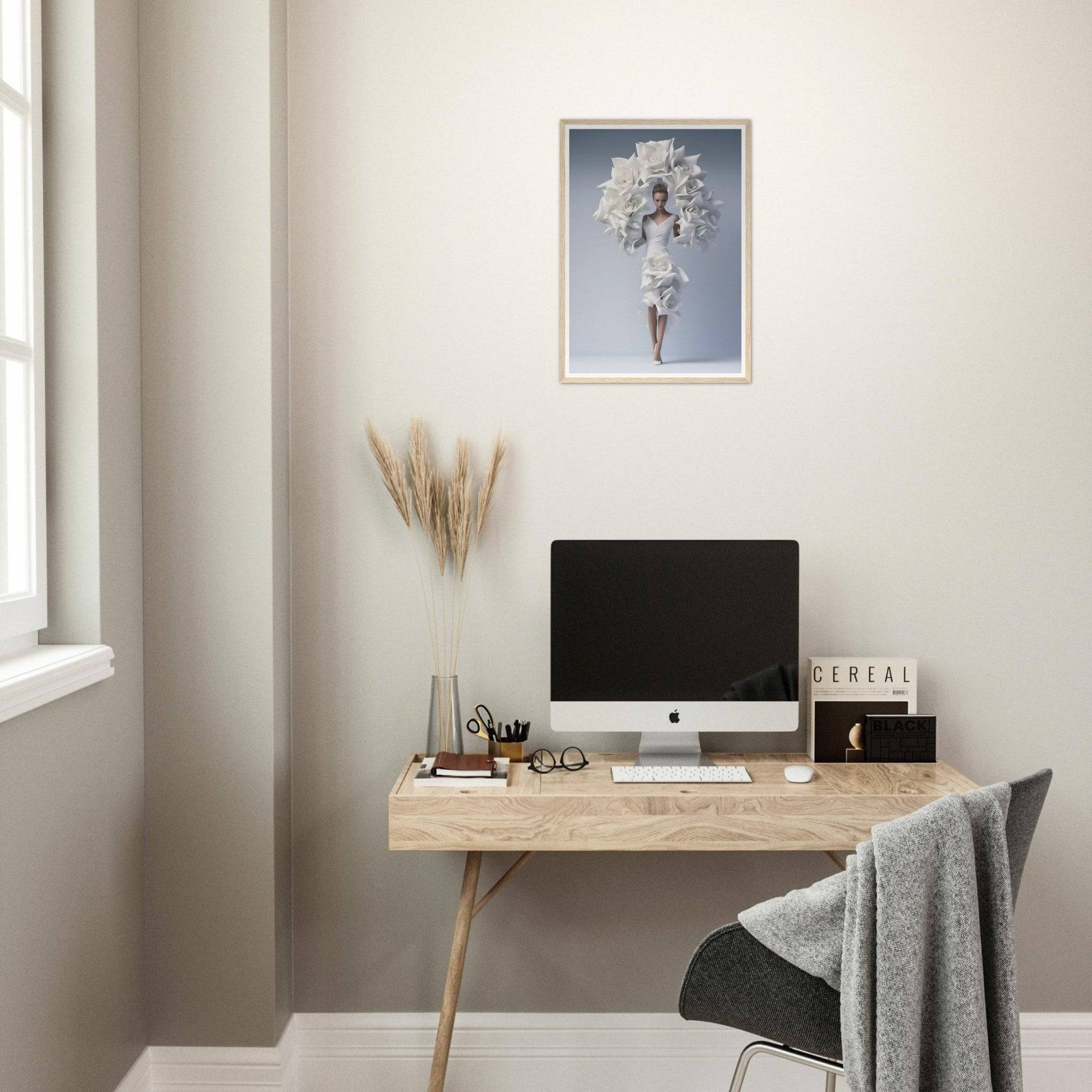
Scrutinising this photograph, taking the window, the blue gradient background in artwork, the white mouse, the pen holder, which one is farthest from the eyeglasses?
the window

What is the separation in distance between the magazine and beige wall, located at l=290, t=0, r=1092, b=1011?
116 mm

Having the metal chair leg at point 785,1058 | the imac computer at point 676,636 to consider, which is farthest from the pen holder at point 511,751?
the metal chair leg at point 785,1058

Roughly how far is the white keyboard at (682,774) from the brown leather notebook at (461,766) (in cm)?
27

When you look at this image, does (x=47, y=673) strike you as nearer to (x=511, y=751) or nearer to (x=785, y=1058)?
(x=511, y=751)

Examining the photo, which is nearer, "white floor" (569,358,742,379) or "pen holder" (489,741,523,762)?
"pen holder" (489,741,523,762)

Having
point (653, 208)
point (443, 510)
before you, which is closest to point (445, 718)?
point (443, 510)

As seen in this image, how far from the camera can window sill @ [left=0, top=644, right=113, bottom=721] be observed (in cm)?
151

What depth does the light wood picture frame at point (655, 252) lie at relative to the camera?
2.24 m

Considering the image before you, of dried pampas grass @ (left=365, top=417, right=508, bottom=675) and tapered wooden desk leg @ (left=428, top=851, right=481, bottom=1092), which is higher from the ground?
dried pampas grass @ (left=365, top=417, right=508, bottom=675)

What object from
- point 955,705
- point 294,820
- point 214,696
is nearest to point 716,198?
point 955,705

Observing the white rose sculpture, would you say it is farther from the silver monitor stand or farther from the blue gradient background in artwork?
the silver monitor stand

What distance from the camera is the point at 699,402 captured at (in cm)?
226

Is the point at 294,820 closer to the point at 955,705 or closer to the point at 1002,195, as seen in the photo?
the point at 955,705

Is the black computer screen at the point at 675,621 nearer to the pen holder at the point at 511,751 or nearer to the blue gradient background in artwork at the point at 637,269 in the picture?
the pen holder at the point at 511,751
